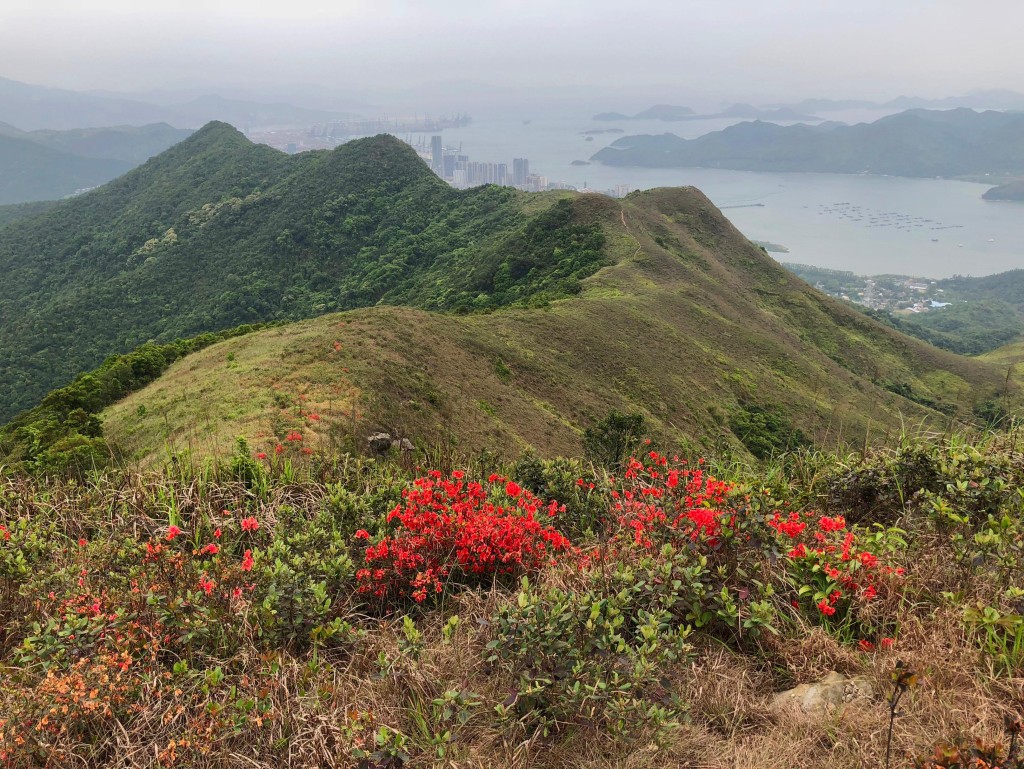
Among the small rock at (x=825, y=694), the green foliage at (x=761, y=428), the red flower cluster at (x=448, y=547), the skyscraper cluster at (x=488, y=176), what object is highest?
the skyscraper cluster at (x=488, y=176)

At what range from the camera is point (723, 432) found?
90.5ft

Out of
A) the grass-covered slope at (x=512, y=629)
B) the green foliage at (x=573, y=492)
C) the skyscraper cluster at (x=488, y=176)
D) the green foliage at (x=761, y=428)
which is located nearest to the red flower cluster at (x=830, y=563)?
the grass-covered slope at (x=512, y=629)

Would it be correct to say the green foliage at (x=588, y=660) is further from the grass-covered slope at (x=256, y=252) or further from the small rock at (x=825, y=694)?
the grass-covered slope at (x=256, y=252)

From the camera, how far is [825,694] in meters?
2.96

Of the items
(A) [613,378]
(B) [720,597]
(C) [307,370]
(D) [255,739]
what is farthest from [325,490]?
(A) [613,378]

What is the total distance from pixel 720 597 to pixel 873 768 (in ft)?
3.49

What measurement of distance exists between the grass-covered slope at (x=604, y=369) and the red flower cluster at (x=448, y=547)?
2.72 m

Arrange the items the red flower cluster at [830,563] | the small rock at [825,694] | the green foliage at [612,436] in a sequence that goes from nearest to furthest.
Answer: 1. the small rock at [825,694]
2. the red flower cluster at [830,563]
3. the green foliage at [612,436]

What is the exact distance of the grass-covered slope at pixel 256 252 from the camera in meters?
47.7

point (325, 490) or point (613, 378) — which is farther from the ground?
point (325, 490)

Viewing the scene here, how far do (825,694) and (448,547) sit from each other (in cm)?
242

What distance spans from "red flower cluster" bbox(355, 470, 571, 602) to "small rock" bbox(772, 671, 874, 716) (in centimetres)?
162

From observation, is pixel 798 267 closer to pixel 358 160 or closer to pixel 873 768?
pixel 358 160

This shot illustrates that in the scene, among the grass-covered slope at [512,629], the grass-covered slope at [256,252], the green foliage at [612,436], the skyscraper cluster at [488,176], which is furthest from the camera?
the skyscraper cluster at [488,176]
